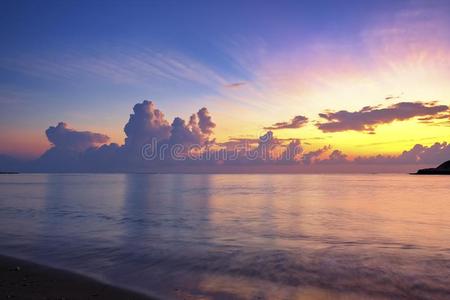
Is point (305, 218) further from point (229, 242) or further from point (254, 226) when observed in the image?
point (229, 242)

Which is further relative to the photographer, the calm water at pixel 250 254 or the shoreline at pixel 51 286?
the calm water at pixel 250 254

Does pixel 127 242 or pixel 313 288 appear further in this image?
A: pixel 127 242

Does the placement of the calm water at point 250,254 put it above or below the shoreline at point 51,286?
below

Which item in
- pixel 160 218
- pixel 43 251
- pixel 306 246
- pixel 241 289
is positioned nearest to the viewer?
pixel 241 289

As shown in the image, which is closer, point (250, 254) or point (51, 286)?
point (51, 286)

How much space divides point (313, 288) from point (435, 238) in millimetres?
18063

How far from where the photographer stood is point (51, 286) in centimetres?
1361

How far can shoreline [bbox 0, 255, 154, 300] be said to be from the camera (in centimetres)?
1238

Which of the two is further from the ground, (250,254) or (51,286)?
(51,286)

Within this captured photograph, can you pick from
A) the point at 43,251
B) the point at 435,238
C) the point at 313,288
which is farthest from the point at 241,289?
the point at 435,238

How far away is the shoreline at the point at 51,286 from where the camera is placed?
12376mm

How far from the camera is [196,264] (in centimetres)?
1856

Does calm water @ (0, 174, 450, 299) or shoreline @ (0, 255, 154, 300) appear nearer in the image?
shoreline @ (0, 255, 154, 300)

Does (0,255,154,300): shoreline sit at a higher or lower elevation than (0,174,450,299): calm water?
higher
